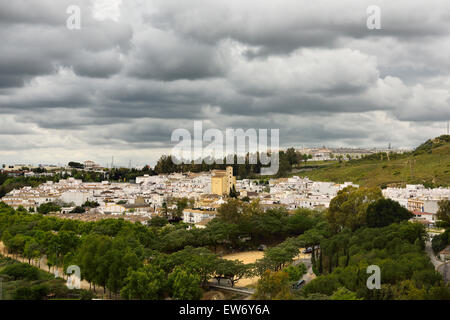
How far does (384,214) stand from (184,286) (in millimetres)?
16276

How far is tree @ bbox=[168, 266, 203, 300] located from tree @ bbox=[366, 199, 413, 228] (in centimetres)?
1477

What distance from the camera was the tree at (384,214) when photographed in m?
30.4

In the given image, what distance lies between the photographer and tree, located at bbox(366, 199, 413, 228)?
30.4 metres

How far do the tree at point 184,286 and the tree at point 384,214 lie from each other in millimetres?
14771

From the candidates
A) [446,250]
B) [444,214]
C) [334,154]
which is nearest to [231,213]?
[444,214]

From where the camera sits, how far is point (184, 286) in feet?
68.4

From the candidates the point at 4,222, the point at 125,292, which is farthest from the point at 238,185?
the point at 125,292

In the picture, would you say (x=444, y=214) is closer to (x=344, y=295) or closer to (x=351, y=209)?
(x=351, y=209)

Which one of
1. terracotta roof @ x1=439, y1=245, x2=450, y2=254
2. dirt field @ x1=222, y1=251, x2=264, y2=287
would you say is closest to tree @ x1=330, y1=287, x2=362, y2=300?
terracotta roof @ x1=439, y1=245, x2=450, y2=254

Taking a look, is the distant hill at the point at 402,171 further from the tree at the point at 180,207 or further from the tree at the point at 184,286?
the tree at the point at 184,286

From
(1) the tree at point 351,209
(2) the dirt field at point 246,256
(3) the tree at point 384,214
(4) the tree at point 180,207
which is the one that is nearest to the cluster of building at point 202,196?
(4) the tree at point 180,207

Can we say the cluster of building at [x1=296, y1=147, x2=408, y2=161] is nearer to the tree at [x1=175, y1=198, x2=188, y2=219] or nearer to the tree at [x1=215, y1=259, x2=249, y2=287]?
the tree at [x1=175, y1=198, x2=188, y2=219]
